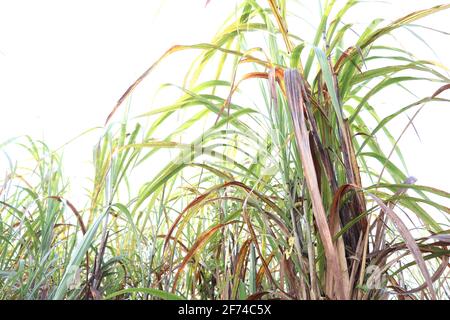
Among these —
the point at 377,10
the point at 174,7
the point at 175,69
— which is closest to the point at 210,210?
the point at 175,69

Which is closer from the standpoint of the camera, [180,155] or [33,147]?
[180,155]

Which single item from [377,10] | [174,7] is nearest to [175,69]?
[174,7]

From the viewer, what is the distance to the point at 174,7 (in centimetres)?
81

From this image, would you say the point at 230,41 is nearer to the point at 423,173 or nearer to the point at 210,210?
the point at 210,210

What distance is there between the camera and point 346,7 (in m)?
0.52

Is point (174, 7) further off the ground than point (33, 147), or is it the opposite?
point (174, 7)

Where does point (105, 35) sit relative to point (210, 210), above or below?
above

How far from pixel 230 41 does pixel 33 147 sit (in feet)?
1.22

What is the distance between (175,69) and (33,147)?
0.26 metres
